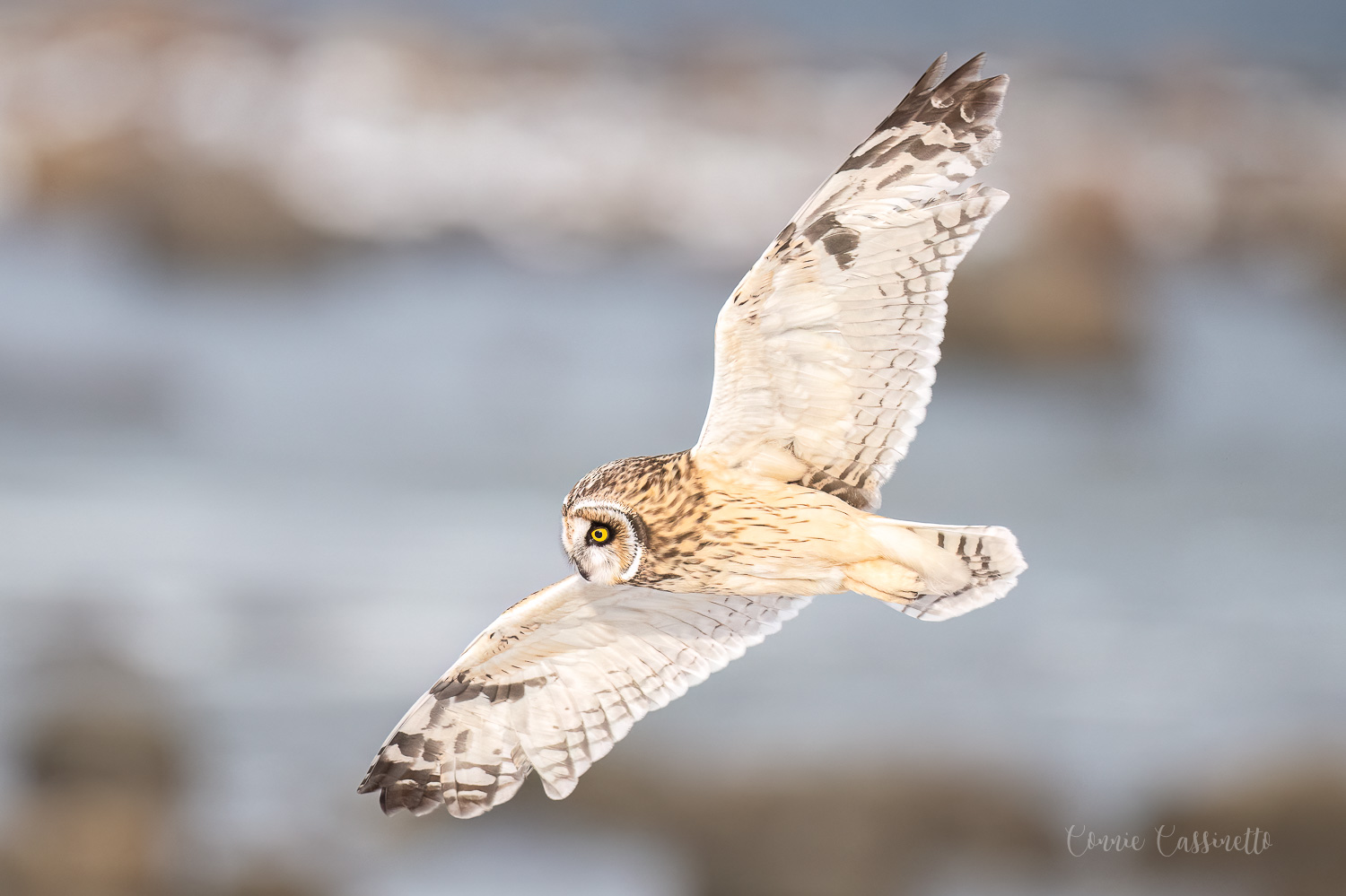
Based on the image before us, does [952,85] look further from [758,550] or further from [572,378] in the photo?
[572,378]

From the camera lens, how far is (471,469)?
1989 cm

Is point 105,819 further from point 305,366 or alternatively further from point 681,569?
point 305,366

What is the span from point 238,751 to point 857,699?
247 inches

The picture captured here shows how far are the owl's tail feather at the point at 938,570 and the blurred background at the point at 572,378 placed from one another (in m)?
9.25

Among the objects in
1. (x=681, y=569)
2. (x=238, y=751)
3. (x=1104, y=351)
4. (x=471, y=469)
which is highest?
(x=1104, y=351)

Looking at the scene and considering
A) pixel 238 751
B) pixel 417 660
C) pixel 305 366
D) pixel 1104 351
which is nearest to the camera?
pixel 238 751

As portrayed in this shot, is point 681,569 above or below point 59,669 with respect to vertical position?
below

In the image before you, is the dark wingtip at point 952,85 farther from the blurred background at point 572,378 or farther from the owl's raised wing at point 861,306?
the blurred background at point 572,378

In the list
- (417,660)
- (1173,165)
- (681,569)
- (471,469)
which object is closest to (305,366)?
(471,469)

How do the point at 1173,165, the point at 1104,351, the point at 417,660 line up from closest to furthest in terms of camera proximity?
the point at 417,660 < the point at 1104,351 < the point at 1173,165
